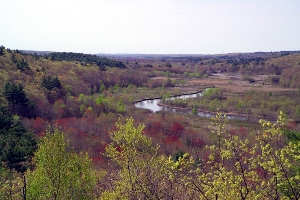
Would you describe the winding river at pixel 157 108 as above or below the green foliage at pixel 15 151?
below

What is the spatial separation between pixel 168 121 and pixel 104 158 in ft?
41.8

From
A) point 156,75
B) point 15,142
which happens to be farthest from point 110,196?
point 156,75

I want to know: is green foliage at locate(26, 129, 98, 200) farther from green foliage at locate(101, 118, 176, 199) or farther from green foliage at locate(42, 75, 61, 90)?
green foliage at locate(42, 75, 61, 90)

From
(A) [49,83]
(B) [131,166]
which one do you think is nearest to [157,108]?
(A) [49,83]

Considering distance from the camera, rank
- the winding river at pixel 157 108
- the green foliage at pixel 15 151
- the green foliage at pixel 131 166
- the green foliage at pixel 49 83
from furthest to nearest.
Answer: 1. the winding river at pixel 157 108
2. the green foliage at pixel 49 83
3. the green foliage at pixel 15 151
4. the green foliage at pixel 131 166

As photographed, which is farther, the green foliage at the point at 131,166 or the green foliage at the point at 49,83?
Answer: the green foliage at the point at 49,83

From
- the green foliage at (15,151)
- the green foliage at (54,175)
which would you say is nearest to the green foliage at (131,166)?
the green foliage at (54,175)

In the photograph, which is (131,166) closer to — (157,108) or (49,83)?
(49,83)

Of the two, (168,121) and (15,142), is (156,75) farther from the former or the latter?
(15,142)

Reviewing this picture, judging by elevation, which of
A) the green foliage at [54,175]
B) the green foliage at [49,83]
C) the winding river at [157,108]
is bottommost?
the winding river at [157,108]

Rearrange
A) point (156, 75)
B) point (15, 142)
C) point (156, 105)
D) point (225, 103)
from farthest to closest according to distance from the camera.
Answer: point (156, 75) → point (156, 105) → point (225, 103) → point (15, 142)

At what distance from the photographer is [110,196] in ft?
22.5

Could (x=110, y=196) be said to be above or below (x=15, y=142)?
above

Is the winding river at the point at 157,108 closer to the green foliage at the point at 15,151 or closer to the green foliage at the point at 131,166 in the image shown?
the green foliage at the point at 15,151
